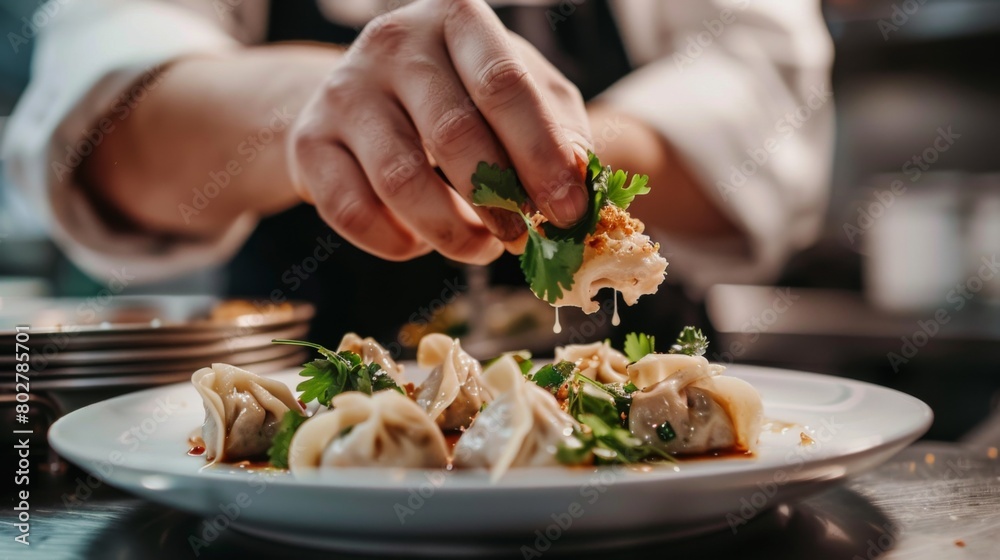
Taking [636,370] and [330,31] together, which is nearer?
[636,370]

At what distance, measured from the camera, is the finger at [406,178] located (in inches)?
60.1

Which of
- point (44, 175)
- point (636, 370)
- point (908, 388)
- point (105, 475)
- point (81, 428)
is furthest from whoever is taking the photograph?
point (908, 388)

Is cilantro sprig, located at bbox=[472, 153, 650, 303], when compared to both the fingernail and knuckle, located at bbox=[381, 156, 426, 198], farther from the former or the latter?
knuckle, located at bbox=[381, 156, 426, 198]

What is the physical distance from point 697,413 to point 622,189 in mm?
432

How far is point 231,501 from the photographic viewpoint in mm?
962

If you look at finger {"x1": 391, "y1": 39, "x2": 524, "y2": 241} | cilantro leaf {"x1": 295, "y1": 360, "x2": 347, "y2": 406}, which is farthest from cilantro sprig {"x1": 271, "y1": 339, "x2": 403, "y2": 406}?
finger {"x1": 391, "y1": 39, "x2": 524, "y2": 241}

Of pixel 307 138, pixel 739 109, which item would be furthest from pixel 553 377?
pixel 739 109

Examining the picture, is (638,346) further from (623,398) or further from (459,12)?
(459,12)

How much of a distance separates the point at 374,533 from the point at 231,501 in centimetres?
18

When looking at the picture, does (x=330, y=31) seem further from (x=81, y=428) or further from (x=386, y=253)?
(x=81, y=428)

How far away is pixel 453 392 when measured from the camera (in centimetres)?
169

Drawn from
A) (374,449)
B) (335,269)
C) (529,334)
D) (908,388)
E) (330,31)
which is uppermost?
(330,31)

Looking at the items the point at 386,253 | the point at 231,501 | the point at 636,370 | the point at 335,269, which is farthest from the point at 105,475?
the point at 335,269

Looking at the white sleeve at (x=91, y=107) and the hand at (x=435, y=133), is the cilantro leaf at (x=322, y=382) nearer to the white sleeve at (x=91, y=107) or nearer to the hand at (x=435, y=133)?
the hand at (x=435, y=133)
